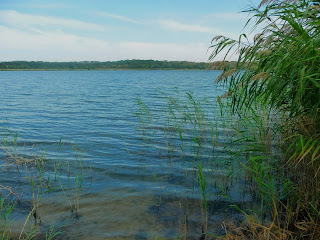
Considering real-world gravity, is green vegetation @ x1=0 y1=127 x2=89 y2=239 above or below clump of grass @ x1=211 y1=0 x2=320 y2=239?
below

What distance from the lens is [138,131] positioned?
11.6 metres

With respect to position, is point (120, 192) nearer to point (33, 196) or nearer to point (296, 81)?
point (33, 196)

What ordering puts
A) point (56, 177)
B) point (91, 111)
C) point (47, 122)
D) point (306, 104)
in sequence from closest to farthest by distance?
point (306, 104) < point (56, 177) < point (47, 122) < point (91, 111)

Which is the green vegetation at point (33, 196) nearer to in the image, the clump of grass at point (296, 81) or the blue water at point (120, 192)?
the blue water at point (120, 192)

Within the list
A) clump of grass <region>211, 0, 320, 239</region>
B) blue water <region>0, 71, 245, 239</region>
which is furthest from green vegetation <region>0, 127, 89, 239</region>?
clump of grass <region>211, 0, 320, 239</region>

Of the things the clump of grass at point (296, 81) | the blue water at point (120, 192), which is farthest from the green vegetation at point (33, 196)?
the clump of grass at point (296, 81)

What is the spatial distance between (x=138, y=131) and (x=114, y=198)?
6.06 meters

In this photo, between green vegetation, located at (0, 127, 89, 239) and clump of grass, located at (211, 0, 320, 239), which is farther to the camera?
green vegetation, located at (0, 127, 89, 239)

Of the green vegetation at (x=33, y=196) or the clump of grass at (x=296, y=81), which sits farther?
the green vegetation at (x=33, y=196)

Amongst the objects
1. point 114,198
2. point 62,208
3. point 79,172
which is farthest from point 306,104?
A: point 79,172

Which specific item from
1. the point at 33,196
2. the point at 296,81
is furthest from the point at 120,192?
the point at 296,81

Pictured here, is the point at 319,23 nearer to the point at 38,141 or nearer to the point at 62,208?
the point at 62,208

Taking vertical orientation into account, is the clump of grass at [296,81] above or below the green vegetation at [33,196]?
above

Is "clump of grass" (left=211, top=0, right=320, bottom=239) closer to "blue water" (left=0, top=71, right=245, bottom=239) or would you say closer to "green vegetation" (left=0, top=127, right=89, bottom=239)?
"blue water" (left=0, top=71, right=245, bottom=239)
